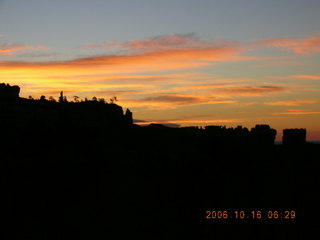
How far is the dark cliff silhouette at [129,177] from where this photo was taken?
217 feet

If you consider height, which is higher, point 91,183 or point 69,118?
point 69,118

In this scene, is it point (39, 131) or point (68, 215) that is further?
point (39, 131)

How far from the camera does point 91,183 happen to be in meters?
72.2

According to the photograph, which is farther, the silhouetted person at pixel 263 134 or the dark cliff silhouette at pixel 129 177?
the silhouetted person at pixel 263 134

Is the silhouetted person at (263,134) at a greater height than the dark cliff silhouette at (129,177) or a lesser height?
greater

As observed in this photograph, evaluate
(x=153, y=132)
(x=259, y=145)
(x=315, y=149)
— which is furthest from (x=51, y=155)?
(x=315, y=149)

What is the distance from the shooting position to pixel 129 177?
72.8 meters

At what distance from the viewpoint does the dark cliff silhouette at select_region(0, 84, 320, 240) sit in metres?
66.2

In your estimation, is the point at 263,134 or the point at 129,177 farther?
the point at 263,134

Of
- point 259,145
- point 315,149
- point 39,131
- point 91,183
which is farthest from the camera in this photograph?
point 315,149

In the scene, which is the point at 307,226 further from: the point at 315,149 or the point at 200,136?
the point at 315,149

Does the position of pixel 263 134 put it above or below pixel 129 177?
above

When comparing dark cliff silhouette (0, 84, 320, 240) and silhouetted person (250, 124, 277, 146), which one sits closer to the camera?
dark cliff silhouette (0, 84, 320, 240)

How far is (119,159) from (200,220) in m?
15.4
